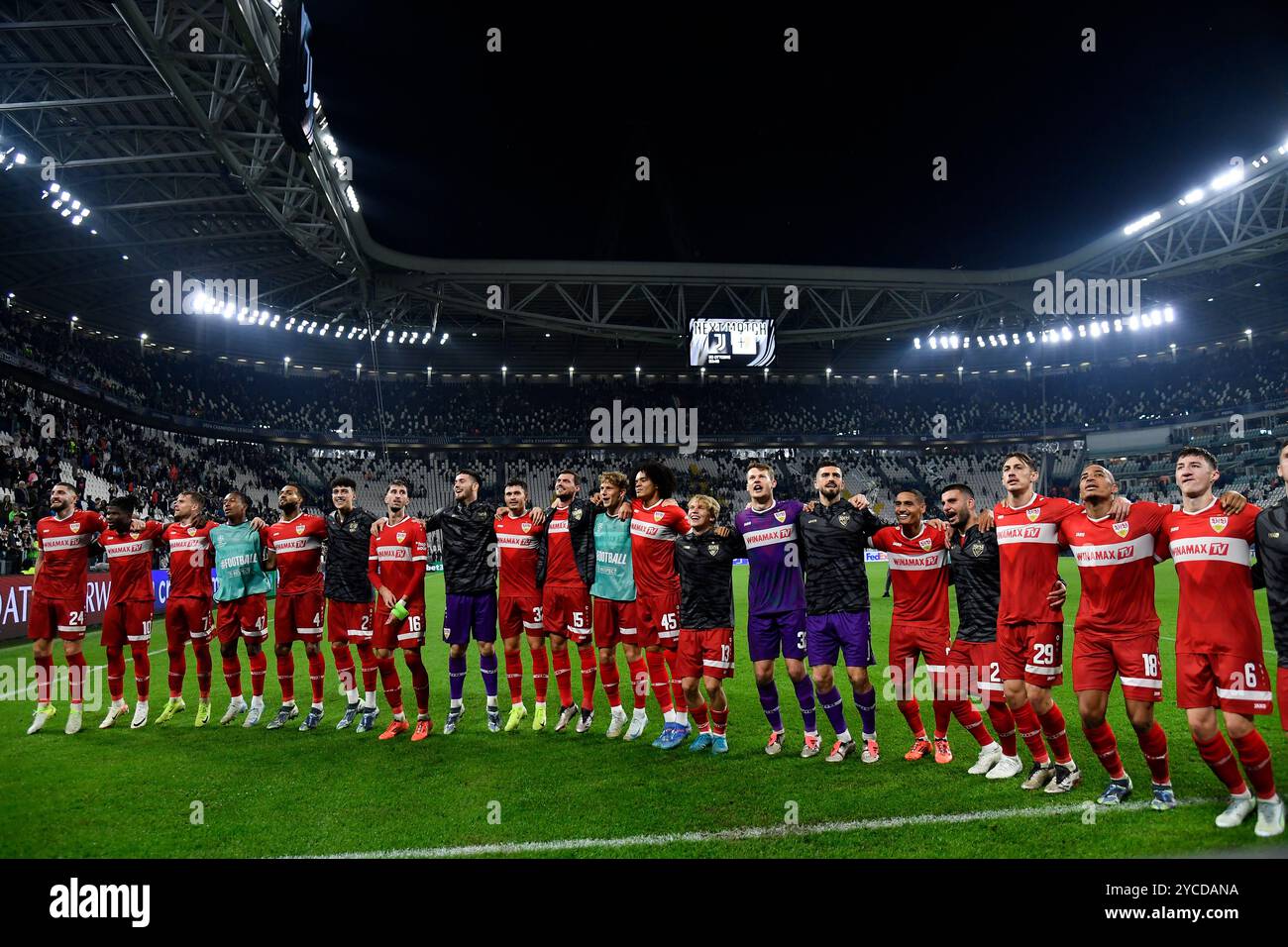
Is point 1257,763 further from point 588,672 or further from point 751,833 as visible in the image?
point 588,672

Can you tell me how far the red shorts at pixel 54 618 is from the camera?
8.71 m

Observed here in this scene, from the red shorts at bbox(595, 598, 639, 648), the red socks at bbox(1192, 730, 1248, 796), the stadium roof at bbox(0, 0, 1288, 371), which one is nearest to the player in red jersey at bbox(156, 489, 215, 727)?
the red shorts at bbox(595, 598, 639, 648)

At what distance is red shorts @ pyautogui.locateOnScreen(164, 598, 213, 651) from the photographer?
886 centimetres

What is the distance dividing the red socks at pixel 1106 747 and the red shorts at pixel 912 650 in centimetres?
130

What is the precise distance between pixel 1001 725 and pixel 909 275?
90.0ft

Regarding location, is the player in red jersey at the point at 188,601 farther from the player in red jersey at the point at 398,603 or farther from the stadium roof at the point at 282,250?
the stadium roof at the point at 282,250

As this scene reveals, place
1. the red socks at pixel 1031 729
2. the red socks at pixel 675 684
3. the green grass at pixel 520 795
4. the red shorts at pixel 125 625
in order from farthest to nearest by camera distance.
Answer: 1. the red shorts at pixel 125 625
2. the red socks at pixel 675 684
3. the red socks at pixel 1031 729
4. the green grass at pixel 520 795

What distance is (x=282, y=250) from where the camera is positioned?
88.8 feet

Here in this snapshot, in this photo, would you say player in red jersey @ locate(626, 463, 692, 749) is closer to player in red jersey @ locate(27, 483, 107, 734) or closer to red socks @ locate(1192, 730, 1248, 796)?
red socks @ locate(1192, 730, 1248, 796)

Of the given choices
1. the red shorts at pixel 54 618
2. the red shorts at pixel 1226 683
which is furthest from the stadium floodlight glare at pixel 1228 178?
the red shorts at pixel 54 618

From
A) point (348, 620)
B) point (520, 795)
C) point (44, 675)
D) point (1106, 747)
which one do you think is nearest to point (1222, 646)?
point (1106, 747)

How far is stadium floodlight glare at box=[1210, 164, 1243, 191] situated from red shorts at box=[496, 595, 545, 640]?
82.8 feet

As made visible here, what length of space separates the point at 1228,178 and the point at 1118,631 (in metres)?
24.6
